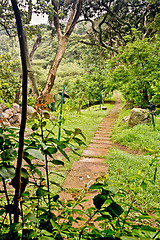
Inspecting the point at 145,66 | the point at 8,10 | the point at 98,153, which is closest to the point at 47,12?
the point at 8,10

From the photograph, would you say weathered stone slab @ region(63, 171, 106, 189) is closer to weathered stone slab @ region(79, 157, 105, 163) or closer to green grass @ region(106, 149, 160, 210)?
green grass @ region(106, 149, 160, 210)

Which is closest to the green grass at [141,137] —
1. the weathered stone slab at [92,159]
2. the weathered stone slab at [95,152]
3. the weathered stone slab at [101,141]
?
the weathered stone slab at [101,141]

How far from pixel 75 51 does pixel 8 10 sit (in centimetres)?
2060

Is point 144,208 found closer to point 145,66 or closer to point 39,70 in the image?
point 145,66

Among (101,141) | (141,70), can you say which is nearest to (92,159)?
(101,141)

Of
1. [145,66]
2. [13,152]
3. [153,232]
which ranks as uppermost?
[145,66]

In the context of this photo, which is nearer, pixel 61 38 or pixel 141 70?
pixel 141 70

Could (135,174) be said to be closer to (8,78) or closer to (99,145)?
(99,145)

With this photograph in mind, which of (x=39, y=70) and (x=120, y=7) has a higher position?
(x=120, y=7)

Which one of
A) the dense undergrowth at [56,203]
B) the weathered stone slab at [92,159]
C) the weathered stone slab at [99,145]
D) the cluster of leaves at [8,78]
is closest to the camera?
the dense undergrowth at [56,203]

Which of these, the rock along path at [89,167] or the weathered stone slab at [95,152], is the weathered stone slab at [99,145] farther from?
the weathered stone slab at [95,152]

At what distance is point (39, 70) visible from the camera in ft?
56.0

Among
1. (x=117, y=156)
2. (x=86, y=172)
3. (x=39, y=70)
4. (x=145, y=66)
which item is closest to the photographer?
(x=86, y=172)

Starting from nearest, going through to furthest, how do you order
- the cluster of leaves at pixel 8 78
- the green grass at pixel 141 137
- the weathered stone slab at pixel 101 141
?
A: the green grass at pixel 141 137 → the weathered stone slab at pixel 101 141 → the cluster of leaves at pixel 8 78
